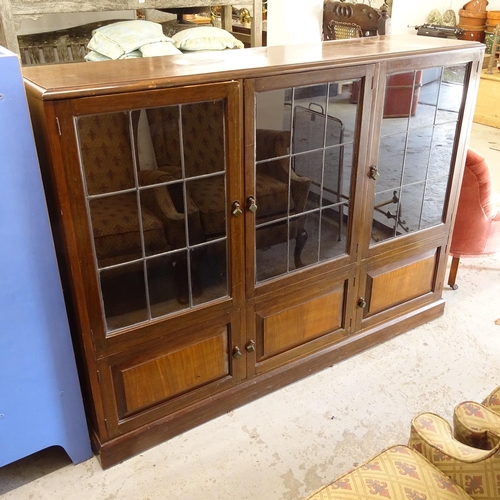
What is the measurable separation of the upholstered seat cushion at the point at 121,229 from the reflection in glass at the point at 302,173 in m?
0.41

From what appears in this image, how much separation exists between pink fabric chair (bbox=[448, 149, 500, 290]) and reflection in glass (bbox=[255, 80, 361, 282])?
2.91ft

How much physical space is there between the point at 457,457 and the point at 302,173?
3.56 ft

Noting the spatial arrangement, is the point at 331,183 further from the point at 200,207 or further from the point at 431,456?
the point at 431,456

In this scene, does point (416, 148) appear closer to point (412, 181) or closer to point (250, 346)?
point (412, 181)

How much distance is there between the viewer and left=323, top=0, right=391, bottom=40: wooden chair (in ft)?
13.0

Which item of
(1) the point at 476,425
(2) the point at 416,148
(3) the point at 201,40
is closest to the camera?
(1) the point at 476,425

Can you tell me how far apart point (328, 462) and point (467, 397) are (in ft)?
2.34

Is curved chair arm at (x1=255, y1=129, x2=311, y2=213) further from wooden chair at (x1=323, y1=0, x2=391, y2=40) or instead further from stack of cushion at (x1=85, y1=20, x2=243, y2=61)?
wooden chair at (x1=323, y1=0, x2=391, y2=40)

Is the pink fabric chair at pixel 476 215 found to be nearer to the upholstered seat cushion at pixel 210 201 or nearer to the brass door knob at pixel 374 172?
the brass door knob at pixel 374 172

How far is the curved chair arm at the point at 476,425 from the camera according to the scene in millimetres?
1291

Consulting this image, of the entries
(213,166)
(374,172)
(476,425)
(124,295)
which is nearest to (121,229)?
(124,295)

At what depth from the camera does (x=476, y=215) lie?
2.69 meters

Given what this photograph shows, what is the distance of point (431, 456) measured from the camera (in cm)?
128

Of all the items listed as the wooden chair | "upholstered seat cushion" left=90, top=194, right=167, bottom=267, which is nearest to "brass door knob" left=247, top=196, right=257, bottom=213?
"upholstered seat cushion" left=90, top=194, right=167, bottom=267
